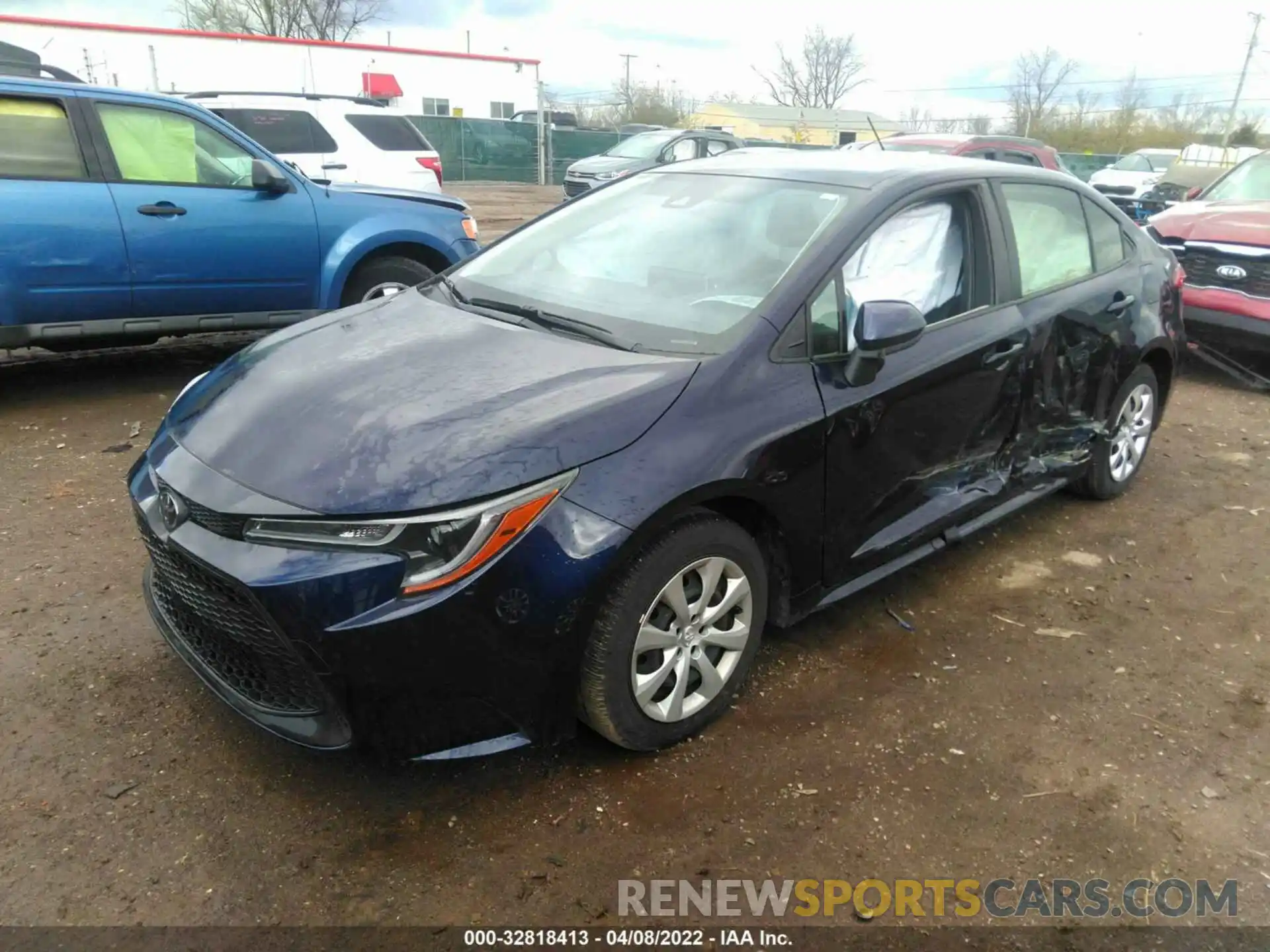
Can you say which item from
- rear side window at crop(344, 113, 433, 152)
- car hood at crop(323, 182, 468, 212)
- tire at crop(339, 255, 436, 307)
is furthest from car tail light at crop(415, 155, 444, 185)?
tire at crop(339, 255, 436, 307)

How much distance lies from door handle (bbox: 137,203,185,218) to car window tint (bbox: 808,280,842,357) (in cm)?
436

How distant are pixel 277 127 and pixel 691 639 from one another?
391 inches

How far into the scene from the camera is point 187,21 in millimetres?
44625

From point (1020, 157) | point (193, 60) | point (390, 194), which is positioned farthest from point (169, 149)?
point (193, 60)

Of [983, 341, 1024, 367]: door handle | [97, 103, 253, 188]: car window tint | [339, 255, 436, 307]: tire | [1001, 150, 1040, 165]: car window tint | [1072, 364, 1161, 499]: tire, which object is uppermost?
[97, 103, 253, 188]: car window tint

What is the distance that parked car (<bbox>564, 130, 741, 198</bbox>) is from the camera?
17.9 m

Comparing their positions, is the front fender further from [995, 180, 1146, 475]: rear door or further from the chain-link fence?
the chain-link fence

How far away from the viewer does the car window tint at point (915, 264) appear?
10.5 ft

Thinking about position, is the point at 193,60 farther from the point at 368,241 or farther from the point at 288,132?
the point at 368,241

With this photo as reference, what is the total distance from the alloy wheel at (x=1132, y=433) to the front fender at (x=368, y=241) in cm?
444

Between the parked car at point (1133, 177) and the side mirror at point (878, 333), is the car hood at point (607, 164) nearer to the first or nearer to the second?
the parked car at point (1133, 177)

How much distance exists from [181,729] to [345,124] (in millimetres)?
10015

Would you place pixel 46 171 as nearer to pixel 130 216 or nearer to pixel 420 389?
pixel 130 216

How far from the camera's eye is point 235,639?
2379 millimetres
